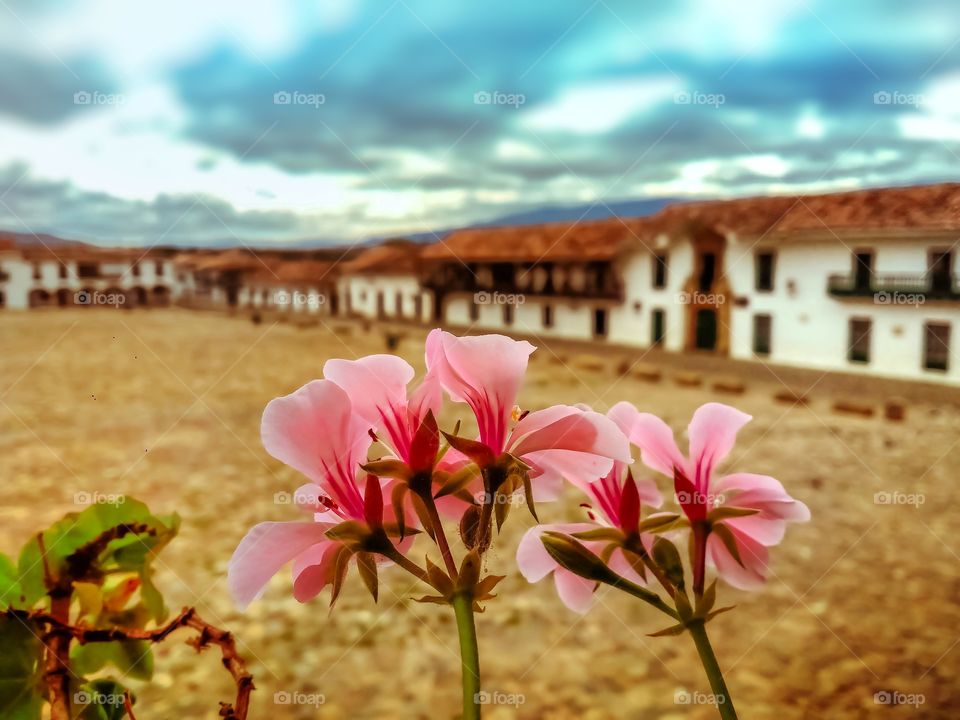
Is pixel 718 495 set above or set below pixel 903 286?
below

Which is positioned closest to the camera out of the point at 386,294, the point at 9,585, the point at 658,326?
the point at 9,585

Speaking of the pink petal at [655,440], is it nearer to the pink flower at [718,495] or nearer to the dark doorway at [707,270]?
the pink flower at [718,495]

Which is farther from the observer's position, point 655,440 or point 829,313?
point 829,313

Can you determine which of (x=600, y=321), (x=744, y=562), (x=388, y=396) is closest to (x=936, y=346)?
(x=600, y=321)

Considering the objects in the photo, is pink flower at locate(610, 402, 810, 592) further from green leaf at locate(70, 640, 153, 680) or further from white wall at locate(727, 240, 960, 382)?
white wall at locate(727, 240, 960, 382)

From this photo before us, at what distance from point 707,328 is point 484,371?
1452 mm

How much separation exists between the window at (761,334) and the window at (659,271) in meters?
0.23

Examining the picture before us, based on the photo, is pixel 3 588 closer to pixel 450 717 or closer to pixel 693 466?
pixel 693 466

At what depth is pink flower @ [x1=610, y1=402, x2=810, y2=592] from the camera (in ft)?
0.67

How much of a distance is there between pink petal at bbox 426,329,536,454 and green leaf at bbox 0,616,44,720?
0.17 m

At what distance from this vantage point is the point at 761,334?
133cm

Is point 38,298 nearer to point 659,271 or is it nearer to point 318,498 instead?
point 659,271

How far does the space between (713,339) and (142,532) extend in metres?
1.42

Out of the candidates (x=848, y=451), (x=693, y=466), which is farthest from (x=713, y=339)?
(x=693, y=466)
